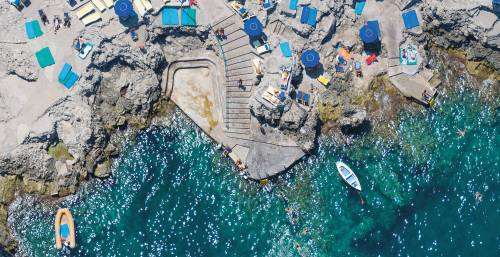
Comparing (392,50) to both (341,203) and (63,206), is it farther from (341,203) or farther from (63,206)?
(63,206)

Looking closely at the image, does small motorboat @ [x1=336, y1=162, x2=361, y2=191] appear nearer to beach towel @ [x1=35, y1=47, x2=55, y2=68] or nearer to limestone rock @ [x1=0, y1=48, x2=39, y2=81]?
beach towel @ [x1=35, y1=47, x2=55, y2=68]

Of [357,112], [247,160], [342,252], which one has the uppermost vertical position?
[357,112]

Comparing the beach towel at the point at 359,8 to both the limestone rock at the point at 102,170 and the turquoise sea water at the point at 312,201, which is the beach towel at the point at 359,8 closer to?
the turquoise sea water at the point at 312,201

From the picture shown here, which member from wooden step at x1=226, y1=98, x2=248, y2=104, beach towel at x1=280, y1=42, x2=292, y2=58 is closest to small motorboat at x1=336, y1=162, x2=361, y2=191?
wooden step at x1=226, y1=98, x2=248, y2=104

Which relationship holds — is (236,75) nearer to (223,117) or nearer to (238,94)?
(238,94)

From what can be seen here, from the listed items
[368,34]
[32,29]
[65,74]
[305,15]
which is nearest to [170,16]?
[65,74]

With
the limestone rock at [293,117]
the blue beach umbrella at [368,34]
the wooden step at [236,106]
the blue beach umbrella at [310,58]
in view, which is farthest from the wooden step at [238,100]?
the blue beach umbrella at [368,34]

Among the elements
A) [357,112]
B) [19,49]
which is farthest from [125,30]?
[357,112]

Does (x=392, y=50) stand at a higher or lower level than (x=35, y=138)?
higher
